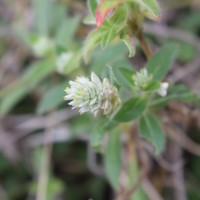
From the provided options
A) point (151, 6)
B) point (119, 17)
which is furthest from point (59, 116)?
point (151, 6)

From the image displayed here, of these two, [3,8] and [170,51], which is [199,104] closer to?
[170,51]

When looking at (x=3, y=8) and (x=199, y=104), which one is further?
(x=3, y=8)

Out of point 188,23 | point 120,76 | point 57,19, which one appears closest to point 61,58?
point 120,76

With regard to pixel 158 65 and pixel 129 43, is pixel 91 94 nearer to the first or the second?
pixel 129 43

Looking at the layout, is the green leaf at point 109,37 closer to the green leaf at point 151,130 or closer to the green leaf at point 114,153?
the green leaf at point 151,130

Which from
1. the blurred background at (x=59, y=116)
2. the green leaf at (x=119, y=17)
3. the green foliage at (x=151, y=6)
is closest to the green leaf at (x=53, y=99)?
the blurred background at (x=59, y=116)

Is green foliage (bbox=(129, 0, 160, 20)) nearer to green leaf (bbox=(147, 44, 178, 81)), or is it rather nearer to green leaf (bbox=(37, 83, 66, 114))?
green leaf (bbox=(147, 44, 178, 81))
